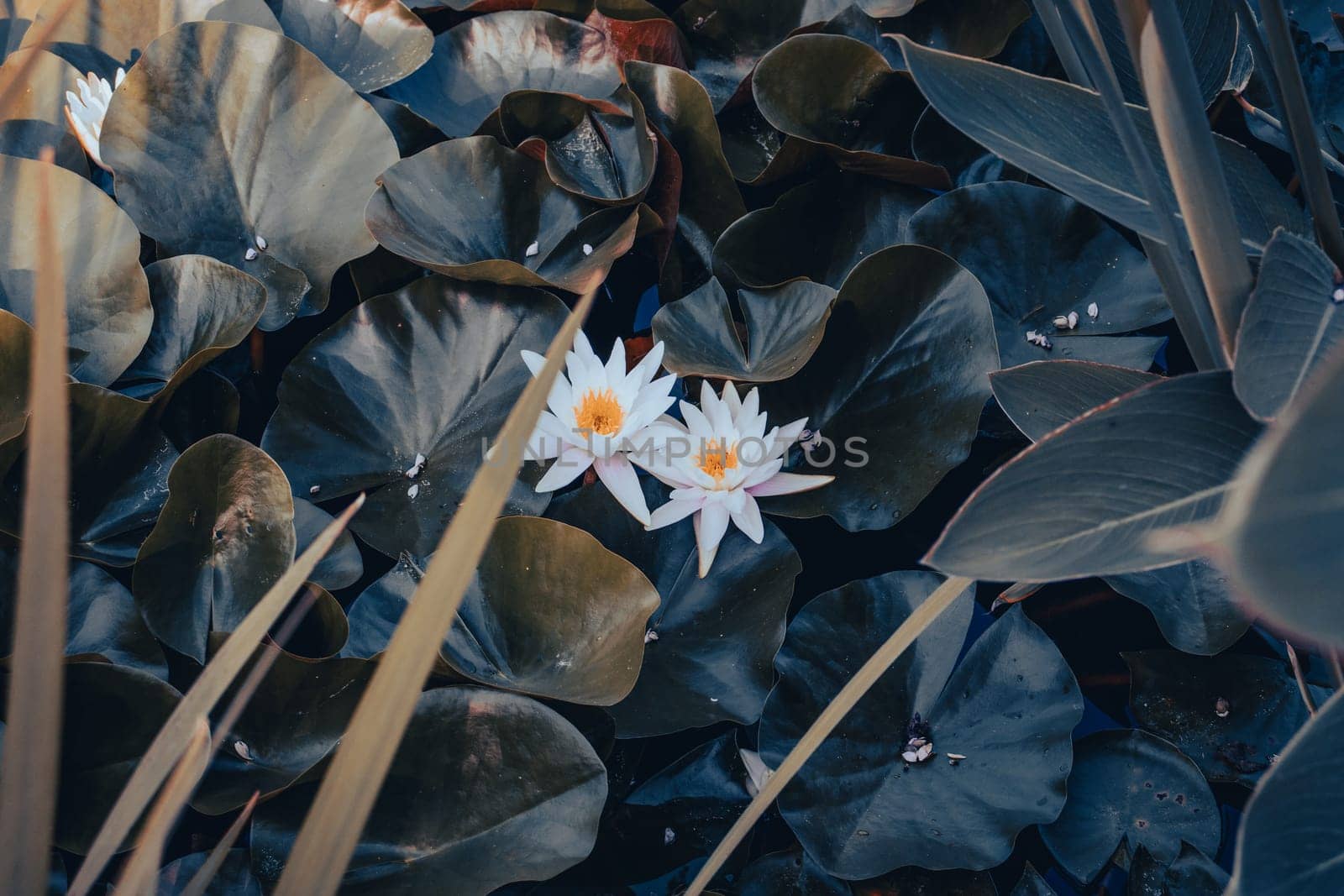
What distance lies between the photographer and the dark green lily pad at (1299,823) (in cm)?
60

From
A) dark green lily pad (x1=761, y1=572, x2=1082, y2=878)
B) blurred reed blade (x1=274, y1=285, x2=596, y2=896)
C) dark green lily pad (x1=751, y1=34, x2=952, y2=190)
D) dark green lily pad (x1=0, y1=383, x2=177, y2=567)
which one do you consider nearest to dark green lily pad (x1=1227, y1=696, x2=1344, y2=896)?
dark green lily pad (x1=761, y1=572, x2=1082, y2=878)

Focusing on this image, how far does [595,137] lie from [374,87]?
417 millimetres

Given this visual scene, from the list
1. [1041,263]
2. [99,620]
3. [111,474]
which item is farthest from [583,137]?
[99,620]

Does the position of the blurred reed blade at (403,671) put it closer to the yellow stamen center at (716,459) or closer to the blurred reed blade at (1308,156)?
the yellow stamen center at (716,459)

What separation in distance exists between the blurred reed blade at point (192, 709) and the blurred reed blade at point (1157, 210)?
67 centimetres

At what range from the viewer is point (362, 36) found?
1.53 metres

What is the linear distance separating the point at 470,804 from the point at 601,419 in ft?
1.63

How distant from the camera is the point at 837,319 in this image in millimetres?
1183

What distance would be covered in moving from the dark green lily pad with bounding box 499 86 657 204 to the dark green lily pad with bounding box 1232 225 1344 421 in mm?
863

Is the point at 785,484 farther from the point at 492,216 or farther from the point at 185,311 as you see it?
the point at 185,311

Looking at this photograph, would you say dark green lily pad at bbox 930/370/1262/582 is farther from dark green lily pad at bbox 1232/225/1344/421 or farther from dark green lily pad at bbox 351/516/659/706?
dark green lily pad at bbox 351/516/659/706

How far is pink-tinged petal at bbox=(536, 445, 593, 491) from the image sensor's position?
3.54 feet

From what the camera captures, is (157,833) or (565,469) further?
(565,469)

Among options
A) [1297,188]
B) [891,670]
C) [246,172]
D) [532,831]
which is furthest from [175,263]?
[1297,188]
